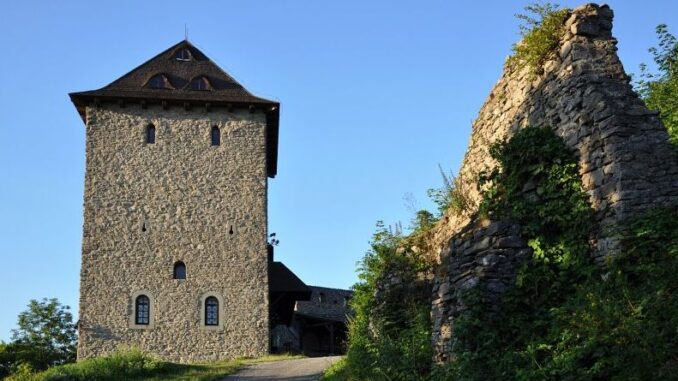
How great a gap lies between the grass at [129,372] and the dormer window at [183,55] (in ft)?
45.7

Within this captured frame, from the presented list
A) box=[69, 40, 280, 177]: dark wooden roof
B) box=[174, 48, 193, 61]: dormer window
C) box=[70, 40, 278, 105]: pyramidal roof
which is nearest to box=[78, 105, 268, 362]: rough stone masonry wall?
box=[69, 40, 280, 177]: dark wooden roof

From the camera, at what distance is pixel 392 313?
435 inches

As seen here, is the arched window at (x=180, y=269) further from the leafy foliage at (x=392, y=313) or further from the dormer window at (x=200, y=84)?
the leafy foliage at (x=392, y=313)

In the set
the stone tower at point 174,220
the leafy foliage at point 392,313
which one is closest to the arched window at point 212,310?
the stone tower at point 174,220

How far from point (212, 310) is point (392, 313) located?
55.8 ft

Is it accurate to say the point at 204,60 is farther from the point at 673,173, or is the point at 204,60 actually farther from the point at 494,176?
the point at 673,173

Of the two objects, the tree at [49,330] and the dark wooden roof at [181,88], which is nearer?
the dark wooden roof at [181,88]

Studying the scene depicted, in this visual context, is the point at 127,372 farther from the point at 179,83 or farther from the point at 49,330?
the point at 49,330

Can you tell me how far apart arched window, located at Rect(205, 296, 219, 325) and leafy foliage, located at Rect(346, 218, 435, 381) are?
14757 millimetres

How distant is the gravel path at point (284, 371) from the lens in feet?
56.6

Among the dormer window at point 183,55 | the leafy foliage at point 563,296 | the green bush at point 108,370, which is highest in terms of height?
the dormer window at point 183,55

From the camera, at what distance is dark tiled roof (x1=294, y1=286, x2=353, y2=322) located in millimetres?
40531

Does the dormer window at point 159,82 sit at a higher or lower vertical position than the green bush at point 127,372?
higher

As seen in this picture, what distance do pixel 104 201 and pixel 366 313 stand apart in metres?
17.8
